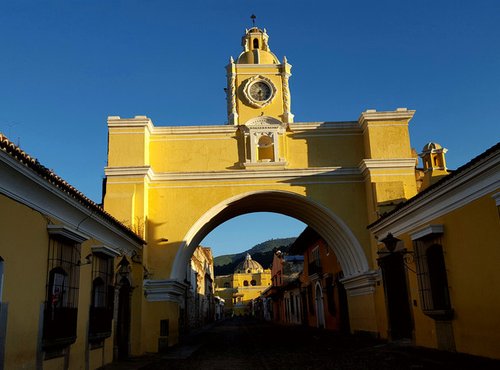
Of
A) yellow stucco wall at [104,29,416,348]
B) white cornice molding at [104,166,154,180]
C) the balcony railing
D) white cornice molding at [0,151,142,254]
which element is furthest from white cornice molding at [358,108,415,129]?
the balcony railing

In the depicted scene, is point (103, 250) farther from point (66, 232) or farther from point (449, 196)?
point (449, 196)

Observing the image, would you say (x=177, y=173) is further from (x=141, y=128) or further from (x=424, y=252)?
(x=424, y=252)

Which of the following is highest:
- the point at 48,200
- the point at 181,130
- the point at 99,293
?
the point at 181,130

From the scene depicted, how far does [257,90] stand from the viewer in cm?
1828

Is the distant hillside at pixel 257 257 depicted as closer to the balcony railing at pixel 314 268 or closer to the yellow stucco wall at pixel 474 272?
the balcony railing at pixel 314 268

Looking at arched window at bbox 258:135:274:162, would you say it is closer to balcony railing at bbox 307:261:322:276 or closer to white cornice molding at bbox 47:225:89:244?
white cornice molding at bbox 47:225:89:244

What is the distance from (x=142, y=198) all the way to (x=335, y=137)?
683 cm

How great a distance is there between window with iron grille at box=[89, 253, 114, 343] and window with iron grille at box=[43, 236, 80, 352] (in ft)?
3.74

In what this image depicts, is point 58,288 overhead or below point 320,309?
overhead

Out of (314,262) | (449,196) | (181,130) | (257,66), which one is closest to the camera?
(449,196)

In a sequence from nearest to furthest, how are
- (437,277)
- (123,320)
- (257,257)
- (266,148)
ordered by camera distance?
(437,277) < (123,320) < (266,148) < (257,257)

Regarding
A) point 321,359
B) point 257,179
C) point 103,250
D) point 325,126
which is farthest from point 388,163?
point 103,250

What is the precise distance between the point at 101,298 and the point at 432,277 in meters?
7.25

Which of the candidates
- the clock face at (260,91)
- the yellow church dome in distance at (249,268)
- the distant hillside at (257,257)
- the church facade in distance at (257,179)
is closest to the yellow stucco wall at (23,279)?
the church facade in distance at (257,179)
